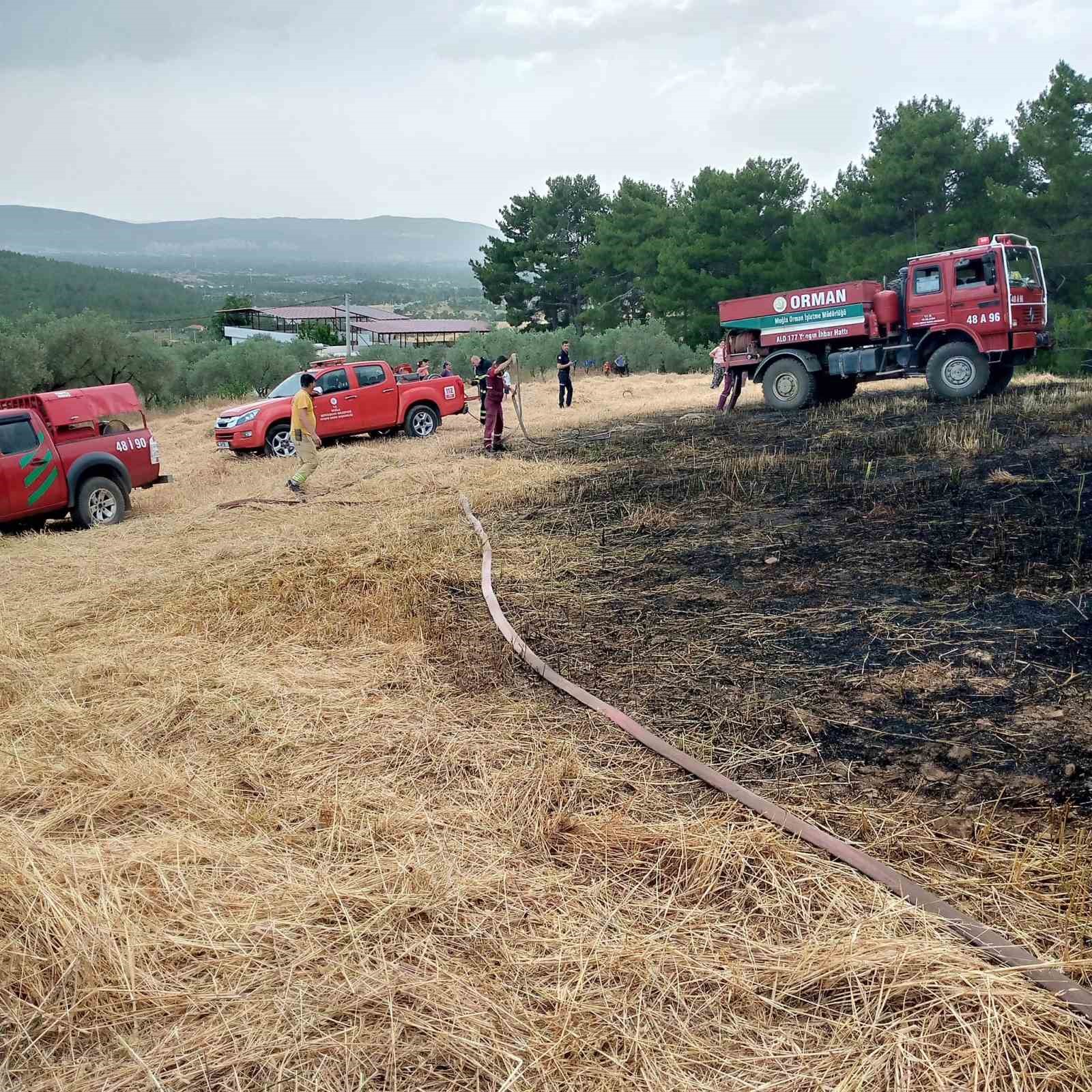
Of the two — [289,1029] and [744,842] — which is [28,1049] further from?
[744,842]

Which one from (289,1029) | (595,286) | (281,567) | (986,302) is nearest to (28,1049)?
(289,1029)

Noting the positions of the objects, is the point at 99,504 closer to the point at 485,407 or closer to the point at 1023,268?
the point at 485,407

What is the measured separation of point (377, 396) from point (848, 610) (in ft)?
45.4

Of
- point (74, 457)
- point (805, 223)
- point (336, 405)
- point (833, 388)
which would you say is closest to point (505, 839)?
point (74, 457)

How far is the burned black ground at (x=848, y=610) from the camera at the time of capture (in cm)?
436

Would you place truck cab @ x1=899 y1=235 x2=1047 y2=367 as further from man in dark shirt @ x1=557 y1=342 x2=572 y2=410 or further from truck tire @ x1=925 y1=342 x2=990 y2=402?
man in dark shirt @ x1=557 y1=342 x2=572 y2=410

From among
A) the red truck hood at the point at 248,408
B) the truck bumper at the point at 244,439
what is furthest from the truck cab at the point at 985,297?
the truck bumper at the point at 244,439

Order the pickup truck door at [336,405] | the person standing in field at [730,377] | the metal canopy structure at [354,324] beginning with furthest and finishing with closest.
A: the metal canopy structure at [354,324] → the person standing in field at [730,377] → the pickup truck door at [336,405]

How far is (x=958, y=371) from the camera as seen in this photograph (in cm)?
1747

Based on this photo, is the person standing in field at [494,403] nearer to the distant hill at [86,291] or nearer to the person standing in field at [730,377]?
the person standing in field at [730,377]

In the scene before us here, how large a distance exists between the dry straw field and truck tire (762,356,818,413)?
11.2 meters

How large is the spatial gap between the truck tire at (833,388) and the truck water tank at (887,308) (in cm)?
146

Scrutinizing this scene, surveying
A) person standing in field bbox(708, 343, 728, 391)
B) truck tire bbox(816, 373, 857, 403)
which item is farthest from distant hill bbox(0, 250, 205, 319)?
truck tire bbox(816, 373, 857, 403)

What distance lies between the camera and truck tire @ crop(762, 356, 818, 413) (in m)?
19.0
